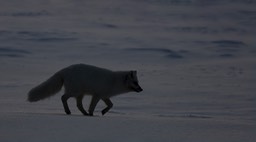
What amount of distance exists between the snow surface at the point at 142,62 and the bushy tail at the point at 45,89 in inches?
14.9

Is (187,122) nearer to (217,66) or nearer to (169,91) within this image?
(169,91)

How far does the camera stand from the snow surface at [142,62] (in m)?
7.25

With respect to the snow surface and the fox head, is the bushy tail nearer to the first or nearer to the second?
the snow surface

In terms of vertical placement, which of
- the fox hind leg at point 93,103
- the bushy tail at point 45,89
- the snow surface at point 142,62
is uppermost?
the bushy tail at point 45,89

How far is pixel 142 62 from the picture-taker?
20547 mm

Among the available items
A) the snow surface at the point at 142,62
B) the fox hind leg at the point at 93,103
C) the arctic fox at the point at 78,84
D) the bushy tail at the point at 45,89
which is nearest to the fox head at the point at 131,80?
the arctic fox at the point at 78,84

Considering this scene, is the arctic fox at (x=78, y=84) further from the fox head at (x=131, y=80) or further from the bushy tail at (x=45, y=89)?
the fox head at (x=131, y=80)

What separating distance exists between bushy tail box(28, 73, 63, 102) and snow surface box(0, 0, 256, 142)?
1.25 feet

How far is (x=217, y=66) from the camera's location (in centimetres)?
2053

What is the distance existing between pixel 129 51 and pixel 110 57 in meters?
1.34

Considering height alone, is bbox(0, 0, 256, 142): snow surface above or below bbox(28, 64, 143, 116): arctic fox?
below

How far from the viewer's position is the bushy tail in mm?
9859

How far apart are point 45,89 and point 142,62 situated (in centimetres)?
1076

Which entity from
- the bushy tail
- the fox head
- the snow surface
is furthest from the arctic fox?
the snow surface
